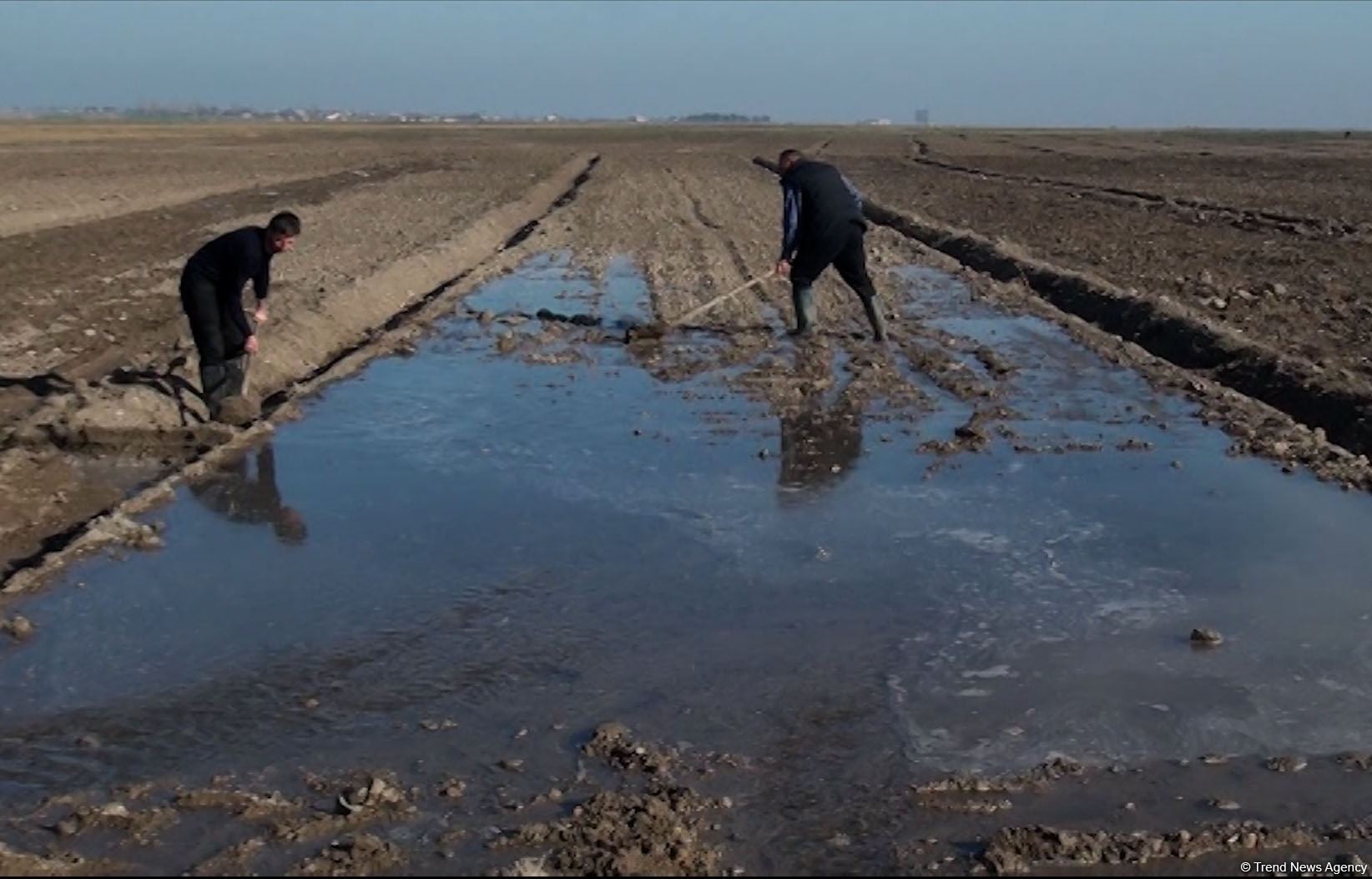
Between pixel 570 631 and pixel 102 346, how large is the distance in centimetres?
787

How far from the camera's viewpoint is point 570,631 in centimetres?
607

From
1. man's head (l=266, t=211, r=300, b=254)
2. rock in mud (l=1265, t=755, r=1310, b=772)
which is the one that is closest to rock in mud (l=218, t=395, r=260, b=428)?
man's head (l=266, t=211, r=300, b=254)

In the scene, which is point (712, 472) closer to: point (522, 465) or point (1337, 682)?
point (522, 465)

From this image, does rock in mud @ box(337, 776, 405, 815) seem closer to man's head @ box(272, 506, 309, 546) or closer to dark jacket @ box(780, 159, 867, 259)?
man's head @ box(272, 506, 309, 546)

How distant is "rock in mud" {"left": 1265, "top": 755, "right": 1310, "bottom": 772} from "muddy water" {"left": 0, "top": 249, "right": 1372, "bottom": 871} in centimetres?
9

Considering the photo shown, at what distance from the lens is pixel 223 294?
9.54m

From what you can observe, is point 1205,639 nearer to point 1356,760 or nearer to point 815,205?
point 1356,760

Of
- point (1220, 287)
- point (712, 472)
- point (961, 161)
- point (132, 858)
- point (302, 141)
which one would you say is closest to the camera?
point (132, 858)

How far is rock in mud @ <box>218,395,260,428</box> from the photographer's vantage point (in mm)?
9625

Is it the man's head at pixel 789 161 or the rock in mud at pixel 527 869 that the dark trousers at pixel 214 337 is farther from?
the rock in mud at pixel 527 869

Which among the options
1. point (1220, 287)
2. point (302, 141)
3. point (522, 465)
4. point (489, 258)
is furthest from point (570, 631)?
point (302, 141)

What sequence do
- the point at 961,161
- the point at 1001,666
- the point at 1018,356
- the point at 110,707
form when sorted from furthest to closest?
the point at 961,161, the point at 1018,356, the point at 1001,666, the point at 110,707

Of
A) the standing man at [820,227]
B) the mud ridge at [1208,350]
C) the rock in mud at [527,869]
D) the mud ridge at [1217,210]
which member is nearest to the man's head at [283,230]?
the standing man at [820,227]

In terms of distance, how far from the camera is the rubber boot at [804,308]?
1277cm
